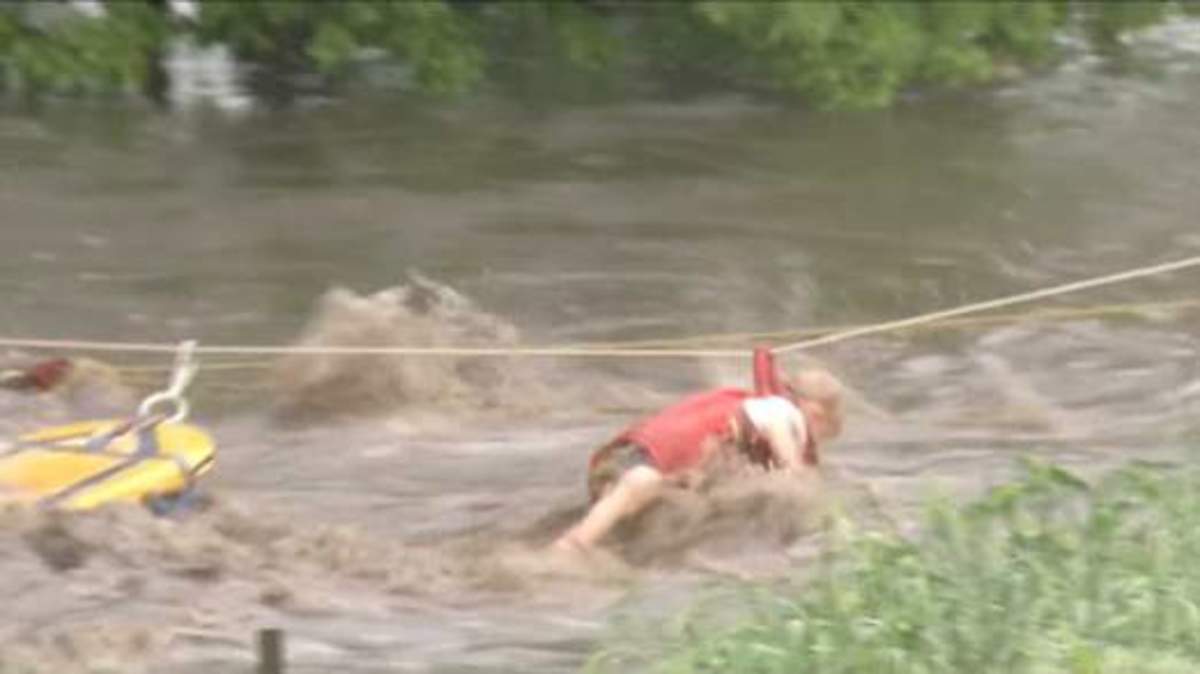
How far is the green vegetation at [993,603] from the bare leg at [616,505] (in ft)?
7.80

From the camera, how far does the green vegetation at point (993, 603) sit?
5582 mm

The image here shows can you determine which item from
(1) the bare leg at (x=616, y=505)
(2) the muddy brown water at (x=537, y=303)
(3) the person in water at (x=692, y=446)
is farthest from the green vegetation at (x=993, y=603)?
(3) the person in water at (x=692, y=446)

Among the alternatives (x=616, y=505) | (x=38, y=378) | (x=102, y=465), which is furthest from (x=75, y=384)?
(x=616, y=505)

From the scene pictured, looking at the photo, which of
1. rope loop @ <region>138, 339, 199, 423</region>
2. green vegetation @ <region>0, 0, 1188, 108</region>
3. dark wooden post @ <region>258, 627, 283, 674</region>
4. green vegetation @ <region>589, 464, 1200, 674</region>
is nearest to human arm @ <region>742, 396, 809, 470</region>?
rope loop @ <region>138, 339, 199, 423</region>

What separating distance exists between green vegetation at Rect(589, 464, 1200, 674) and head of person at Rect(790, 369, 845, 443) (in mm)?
2925

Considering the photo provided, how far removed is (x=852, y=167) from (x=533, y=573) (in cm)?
954

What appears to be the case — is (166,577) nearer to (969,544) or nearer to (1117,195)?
(969,544)

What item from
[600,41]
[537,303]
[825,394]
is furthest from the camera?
[600,41]

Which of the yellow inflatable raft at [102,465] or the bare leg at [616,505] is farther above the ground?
the yellow inflatable raft at [102,465]

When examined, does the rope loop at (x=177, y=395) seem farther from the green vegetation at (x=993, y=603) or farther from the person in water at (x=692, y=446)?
the green vegetation at (x=993, y=603)

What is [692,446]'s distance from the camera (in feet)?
29.7

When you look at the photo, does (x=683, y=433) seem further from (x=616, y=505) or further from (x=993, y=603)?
(x=993, y=603)

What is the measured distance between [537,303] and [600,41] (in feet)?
22.1

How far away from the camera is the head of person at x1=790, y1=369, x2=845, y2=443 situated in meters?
9.39
